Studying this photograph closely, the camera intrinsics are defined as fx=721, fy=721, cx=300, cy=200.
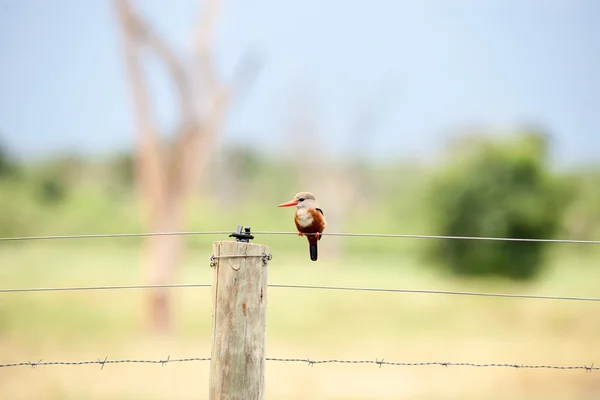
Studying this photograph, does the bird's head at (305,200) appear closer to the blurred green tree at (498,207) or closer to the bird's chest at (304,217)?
the bird's chest at (304,217)

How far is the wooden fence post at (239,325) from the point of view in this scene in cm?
255

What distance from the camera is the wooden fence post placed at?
255 centimetres

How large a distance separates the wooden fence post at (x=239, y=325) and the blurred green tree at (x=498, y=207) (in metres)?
12.3

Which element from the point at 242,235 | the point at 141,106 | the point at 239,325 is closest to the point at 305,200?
the point at 242,235

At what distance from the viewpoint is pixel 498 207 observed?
48.5 ft

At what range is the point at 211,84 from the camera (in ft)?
43.6

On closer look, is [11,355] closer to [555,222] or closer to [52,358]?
[52,358]

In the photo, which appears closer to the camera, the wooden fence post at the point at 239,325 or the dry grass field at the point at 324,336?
the wooden fence post at the point at 239,325

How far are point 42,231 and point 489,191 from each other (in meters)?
16.6

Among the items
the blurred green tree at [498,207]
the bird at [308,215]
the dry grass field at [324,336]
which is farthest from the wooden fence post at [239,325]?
the blurred green tree at [498,207]

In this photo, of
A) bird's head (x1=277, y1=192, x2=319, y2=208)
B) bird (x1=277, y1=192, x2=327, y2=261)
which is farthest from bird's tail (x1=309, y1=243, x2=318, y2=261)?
bird's head (x1=277, y1=192, x2=319, y2=208)

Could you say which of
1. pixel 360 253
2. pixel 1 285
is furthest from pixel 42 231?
pixel 360 253

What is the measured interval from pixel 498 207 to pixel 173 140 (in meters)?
6.70

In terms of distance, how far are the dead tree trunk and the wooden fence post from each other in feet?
33.7
